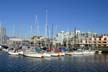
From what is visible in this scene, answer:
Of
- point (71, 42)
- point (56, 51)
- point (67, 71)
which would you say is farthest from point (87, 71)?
point (71, 42)

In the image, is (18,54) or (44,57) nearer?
(44,57)

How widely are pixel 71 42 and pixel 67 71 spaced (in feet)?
411

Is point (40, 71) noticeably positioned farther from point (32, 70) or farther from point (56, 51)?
point (56, 51)

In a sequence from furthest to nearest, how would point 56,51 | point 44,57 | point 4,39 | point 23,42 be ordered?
point 4,39
point 23,42
point 56,51
point 44,57

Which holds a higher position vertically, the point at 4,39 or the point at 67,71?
the point at 4,39

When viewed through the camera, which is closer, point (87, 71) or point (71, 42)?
point (87, 71)

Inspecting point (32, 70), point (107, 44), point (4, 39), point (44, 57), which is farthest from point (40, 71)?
point (107, 44)

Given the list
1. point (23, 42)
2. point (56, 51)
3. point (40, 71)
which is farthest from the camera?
point (23, 42)

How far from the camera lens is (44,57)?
8812 cm

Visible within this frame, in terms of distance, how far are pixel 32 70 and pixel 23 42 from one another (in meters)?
95.9

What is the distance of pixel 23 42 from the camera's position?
149250 millimetres

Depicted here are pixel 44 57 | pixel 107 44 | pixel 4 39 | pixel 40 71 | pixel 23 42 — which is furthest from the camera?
pixel 107 44

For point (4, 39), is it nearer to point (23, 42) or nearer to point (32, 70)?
point (23, 42)

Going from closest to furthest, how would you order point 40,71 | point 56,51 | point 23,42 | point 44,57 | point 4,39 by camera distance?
point 40,71, point 44,57, point 56,51, point 23,42, point 4,39
